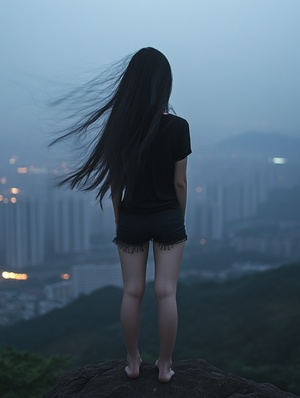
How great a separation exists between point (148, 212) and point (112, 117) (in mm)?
540

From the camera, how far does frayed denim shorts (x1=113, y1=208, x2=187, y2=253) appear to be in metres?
2.60

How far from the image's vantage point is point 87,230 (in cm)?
2358

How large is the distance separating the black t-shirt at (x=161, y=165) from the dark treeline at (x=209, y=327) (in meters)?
6.74

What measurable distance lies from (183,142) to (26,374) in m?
4.99

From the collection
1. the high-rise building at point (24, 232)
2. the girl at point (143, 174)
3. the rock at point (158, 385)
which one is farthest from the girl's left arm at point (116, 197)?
the high-rise building at point (24, 232)

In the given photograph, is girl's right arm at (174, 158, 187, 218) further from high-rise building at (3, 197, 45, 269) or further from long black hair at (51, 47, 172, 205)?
high-rise building at (3, 197, 45, 269)

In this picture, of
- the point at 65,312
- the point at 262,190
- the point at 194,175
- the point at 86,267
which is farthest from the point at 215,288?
the point at 262,190

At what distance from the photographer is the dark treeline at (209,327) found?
36.7ft

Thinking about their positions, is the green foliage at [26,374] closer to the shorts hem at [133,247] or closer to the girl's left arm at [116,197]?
the shorts hem at [133,247]

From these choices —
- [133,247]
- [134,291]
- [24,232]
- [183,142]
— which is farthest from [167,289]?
[24,232]

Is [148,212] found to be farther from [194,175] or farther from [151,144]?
[194,175]

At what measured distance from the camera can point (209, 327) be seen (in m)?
14.4

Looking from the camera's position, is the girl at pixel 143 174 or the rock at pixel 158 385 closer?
the girl at pixel 143 174

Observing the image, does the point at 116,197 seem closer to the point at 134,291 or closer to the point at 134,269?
the point at 134,269
